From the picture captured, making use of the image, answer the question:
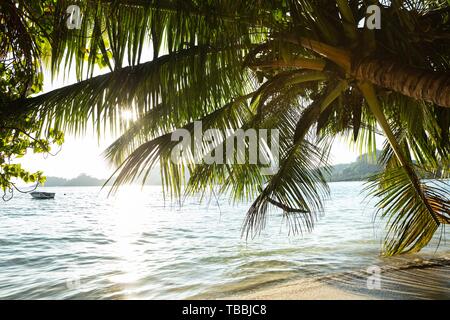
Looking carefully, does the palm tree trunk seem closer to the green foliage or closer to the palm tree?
the palm tree

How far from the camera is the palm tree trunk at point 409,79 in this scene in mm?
2656

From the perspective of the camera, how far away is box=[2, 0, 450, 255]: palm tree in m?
3.11

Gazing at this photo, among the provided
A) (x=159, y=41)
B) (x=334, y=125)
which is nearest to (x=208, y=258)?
(x=334, y=125)

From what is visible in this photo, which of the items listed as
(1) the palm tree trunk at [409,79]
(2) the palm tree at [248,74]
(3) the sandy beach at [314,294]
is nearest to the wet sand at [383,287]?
(3) the sandy beach at [314,294]

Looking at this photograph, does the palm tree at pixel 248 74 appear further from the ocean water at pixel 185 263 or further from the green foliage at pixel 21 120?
the ocean water at pixel 185 263

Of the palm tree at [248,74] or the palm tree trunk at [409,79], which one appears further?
the palm tree at [248,74]

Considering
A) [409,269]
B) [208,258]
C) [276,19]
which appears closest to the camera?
[276,19]

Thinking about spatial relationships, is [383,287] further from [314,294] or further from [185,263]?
[185,263]

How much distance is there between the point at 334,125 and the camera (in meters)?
5.80

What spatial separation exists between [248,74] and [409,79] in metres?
2.81

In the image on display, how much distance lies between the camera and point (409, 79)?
2.82 meters

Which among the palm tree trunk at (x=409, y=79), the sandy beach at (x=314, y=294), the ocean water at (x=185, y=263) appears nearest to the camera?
the palm tree trunk at (x=409, y=79)

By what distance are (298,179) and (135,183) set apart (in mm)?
2147

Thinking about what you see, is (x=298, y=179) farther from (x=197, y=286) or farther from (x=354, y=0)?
(x=197, y=286)
